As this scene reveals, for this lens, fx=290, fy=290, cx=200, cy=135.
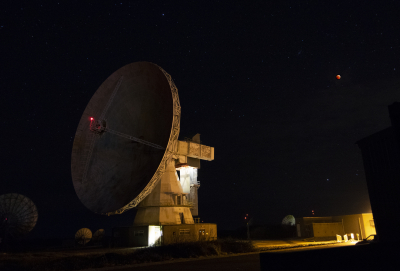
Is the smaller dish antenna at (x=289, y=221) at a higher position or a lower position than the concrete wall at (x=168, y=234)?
higher

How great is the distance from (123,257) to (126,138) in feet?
37.4

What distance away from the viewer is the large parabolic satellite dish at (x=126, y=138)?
81.9 feet

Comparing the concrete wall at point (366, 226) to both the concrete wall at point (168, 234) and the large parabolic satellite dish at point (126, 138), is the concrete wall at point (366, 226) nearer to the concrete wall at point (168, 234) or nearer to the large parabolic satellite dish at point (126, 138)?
the concrete wall at point (168, 234)

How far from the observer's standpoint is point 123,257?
20.2 metres

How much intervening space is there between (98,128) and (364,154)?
76.3 ft

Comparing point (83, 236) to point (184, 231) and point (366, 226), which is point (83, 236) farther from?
point (366, 226)

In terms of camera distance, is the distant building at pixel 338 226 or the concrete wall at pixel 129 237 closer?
the concrete wall at pixel 129 237

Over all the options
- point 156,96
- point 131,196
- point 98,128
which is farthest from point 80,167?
point 156,96

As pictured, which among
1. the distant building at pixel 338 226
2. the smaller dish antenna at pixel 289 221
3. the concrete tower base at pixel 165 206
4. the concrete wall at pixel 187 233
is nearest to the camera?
the concrete wall at pixel 187 233

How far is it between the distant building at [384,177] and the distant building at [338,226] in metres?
32.8

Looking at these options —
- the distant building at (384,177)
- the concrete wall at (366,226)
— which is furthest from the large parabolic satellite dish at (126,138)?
the concrete wall at (366,226)

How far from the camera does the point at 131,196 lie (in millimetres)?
24156

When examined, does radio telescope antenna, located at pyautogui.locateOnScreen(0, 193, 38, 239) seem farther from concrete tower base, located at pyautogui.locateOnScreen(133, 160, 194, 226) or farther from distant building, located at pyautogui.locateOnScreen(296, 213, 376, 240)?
distant building, located at pyautogui.locateOnScreen(296, 213, 376, 240)

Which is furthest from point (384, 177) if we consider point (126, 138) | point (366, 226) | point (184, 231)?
point (366, 226)
